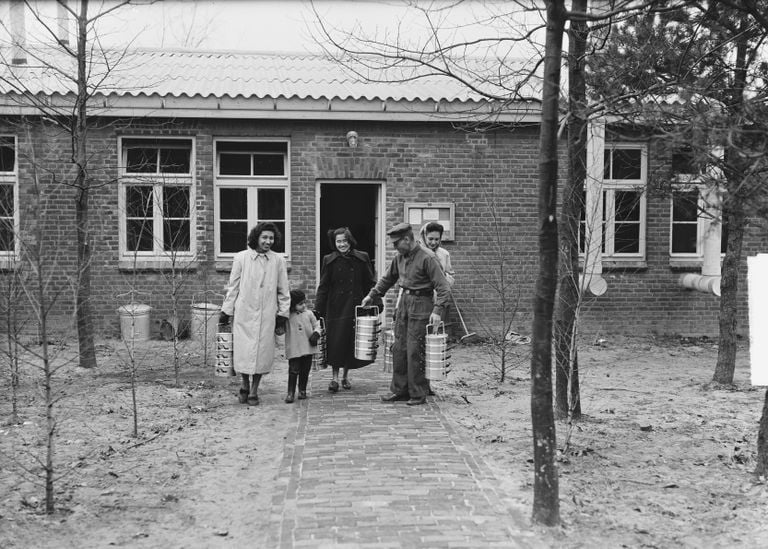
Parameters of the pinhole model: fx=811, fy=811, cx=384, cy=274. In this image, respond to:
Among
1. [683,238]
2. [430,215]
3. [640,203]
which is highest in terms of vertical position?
[640,203]

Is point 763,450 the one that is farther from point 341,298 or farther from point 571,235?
point 341,298

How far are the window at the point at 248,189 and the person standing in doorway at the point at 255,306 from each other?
14.1ft

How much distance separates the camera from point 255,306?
8.20 m

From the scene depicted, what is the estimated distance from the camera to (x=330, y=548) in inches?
171

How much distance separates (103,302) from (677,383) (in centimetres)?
826

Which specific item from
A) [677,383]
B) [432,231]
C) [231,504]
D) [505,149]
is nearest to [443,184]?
[505,149]

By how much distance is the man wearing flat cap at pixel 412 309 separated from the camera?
8.09 m

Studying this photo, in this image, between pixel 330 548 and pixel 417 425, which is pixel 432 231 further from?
pixel 330 548

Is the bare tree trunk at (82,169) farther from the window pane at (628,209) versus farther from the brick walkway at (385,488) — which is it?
the window pane at (628,209)

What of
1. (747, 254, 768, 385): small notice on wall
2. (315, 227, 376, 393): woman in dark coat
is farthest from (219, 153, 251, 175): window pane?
(747, 254, 768, 385): small notice on wall

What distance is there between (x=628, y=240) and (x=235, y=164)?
637 cm

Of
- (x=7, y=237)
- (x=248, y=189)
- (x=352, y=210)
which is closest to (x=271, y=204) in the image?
(x=248, y=189)

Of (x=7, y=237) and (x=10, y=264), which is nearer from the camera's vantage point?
(x=10, y=264)

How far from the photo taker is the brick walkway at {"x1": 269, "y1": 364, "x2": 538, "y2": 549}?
454 cm
